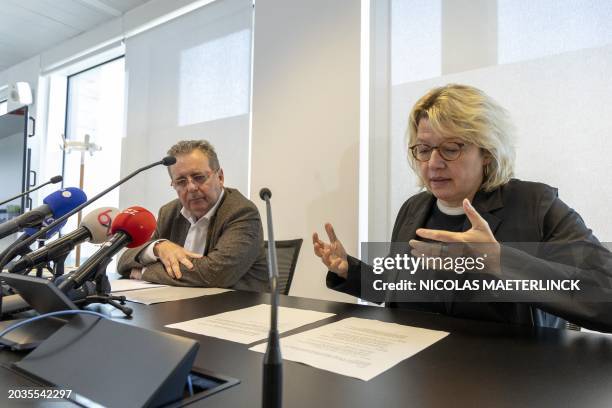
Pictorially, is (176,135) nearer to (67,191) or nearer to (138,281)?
(138,281)

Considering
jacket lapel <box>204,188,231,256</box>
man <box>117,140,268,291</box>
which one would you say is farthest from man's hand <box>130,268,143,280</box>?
jacket lapel <box>204,188,231,256</box>

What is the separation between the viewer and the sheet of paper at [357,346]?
1.91 feet

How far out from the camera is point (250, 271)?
5.49 feet

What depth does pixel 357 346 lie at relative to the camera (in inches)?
26.4

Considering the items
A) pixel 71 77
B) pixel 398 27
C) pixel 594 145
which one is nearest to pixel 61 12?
pixel 71 77

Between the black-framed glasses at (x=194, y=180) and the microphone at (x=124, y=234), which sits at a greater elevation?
the black-framed glasses at (x=194, y=180)

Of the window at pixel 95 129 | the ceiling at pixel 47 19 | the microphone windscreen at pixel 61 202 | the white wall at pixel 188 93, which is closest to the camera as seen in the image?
the microphone windscreen at pixel 61 202

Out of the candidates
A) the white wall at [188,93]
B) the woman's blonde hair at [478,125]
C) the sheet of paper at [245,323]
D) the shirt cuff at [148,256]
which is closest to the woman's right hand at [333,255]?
the sheet of paper at [245,323]

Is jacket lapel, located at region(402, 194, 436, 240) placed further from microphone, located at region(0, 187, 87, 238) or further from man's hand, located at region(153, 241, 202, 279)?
microphone, located at region(0, 187, 87, 238)

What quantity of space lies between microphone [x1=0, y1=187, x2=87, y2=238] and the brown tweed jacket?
1.57 ft

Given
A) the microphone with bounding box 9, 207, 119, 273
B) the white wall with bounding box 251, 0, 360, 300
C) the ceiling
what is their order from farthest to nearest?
1. the ceiling
2. the white wall with bounding box 251, 0, 360, 300
3. the microphone with bounding box 9, 207, 119, 273

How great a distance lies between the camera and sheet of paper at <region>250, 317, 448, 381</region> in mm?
583

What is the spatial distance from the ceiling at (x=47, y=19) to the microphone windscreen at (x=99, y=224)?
323 centimetres

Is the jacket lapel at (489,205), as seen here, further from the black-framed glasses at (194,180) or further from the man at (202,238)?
the black-framed glasses at (194,180)
